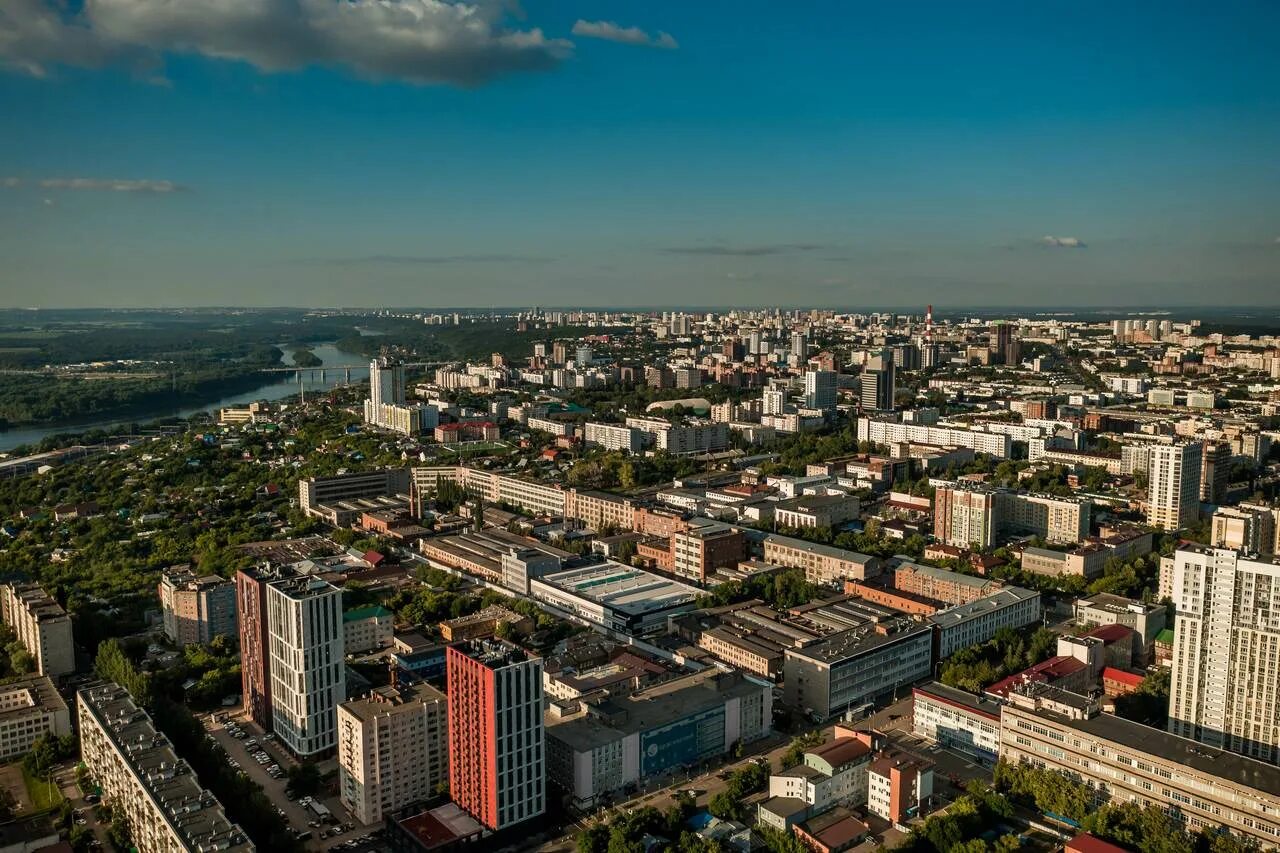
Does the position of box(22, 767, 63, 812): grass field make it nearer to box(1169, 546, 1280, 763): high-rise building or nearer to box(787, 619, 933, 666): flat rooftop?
box(787, 619, 933, 666): flat rooftop

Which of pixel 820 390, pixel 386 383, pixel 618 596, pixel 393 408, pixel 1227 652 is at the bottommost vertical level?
pixel 618 596

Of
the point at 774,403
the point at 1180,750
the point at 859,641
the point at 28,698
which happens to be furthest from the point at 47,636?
the point at 774,403

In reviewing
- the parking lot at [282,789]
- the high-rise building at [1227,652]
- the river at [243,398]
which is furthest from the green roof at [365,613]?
the river at [243,398]

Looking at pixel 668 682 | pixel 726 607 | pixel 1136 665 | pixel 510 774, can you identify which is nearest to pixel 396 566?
pixel 726 607

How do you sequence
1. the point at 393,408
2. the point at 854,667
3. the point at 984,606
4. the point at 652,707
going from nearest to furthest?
the point at 652,707
the point at 854,667
the point at 984,606
the point at 393,408

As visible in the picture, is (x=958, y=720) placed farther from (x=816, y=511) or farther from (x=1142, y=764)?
(x=816, y=511)

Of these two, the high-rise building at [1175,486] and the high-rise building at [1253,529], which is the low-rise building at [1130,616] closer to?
the high-rise building at [1253,529]

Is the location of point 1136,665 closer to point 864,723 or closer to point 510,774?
point 864,723

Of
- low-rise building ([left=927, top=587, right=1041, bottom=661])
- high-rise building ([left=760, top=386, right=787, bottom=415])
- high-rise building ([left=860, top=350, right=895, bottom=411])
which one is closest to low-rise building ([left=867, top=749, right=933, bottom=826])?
low-rise building ([left=927, top=587, right=1041, bottom=661])

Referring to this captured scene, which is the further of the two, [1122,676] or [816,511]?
[816,511]
